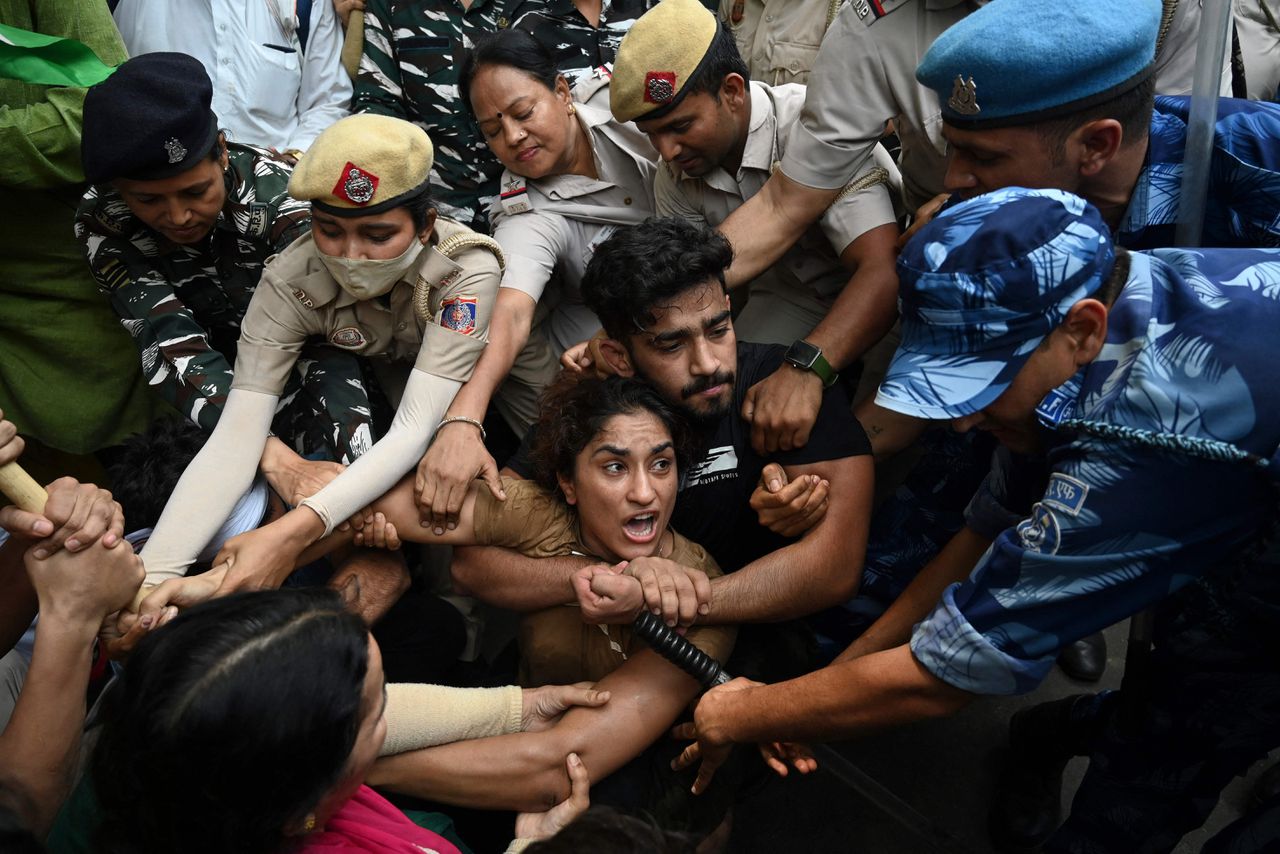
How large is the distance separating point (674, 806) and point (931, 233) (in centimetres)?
145

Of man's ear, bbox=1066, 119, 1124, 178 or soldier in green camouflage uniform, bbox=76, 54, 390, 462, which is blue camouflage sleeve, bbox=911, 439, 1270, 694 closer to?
man's ear, bbox=1066, 119, 1124, 178

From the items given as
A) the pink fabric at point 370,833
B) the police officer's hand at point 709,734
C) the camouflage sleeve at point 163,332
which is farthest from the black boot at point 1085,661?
the camouflage sleeve at point 163,332

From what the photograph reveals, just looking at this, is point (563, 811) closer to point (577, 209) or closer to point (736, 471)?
point (736, 471)

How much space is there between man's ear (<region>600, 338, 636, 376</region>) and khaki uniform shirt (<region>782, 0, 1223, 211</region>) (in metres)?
0.71

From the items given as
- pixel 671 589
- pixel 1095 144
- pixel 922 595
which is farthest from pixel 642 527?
pixel 1095 144

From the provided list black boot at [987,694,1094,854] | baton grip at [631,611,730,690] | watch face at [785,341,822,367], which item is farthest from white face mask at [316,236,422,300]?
black boot at [987,694,1094,854]

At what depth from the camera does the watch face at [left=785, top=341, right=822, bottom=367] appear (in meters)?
2.59

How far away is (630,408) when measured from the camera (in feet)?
8.22

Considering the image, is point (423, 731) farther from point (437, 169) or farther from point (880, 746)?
point (437, 169)

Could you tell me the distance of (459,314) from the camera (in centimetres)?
275

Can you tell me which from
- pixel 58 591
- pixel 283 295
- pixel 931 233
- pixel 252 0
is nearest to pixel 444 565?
pixel 283 295

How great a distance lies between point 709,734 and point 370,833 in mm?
761

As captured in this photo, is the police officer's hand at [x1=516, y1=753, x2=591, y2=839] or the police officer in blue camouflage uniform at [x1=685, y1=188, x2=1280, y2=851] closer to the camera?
the police officer in blue camouflage uniform at [x1=685, y1=188, x2=1280, y2=851]

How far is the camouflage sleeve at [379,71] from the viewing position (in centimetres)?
364
